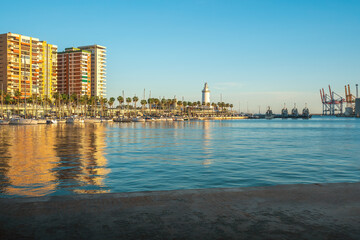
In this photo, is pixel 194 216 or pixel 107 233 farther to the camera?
pixel 194 216

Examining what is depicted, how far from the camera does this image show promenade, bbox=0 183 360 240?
5852mm

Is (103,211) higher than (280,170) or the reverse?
higher

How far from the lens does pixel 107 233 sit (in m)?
5.86

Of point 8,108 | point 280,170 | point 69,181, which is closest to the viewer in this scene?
point 69,181

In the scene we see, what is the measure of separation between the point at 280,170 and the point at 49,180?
13.2 metres

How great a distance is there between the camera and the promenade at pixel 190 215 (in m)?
5.85

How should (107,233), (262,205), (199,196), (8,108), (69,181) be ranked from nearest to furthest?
(107,233)
(262,205)
(199,196)
(69,181)
(8,108)

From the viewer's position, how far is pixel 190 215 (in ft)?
22.4

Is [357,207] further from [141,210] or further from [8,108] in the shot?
[8,108]

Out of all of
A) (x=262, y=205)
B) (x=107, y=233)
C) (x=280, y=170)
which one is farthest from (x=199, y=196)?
(x=280, y=170)

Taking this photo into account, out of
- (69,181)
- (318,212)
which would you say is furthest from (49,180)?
(318,212)

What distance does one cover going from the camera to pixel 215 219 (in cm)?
662

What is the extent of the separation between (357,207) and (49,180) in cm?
1362

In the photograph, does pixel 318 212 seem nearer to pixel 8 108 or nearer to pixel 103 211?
pixel 103 211
